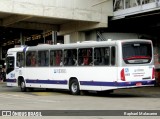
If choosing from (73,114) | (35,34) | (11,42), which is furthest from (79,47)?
(11,42)

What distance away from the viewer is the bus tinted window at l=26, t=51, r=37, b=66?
90.3 ft

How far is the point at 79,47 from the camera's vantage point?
2416 centimetres

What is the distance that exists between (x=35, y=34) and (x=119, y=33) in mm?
20876

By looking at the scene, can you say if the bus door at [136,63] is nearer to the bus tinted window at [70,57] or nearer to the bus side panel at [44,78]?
the bus tinted window at [70,57]

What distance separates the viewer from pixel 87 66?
23812 millimetres

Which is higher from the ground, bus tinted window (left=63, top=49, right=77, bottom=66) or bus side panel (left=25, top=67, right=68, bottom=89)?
bus tinted window (left=63, top=49, right=77, bottom=66)

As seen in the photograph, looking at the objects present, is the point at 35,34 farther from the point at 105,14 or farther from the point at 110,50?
the point at 110,50

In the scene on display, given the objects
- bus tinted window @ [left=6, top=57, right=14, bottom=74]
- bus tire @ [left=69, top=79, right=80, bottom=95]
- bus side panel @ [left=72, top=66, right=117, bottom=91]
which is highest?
bus tinted window @ [left=6, top=57, right=14, bottom=74]

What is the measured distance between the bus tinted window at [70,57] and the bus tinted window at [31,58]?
2.95 metres

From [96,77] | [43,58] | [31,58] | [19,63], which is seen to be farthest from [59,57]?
[19,63]

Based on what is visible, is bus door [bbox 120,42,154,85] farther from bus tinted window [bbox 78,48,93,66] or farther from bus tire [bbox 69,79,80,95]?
bus tire [bbox 69,79,80,95]

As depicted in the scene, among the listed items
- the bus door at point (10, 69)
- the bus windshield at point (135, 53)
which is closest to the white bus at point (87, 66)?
the bus windshield at point (135, 53)

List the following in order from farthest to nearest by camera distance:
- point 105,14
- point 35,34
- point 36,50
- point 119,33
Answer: point 35,34, point 119,33, point 105,14, point 36,50

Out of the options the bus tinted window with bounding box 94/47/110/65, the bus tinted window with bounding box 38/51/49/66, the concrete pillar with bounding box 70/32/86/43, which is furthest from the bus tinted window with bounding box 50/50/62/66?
the concrete pillar with bounding box 70/32/86/43
